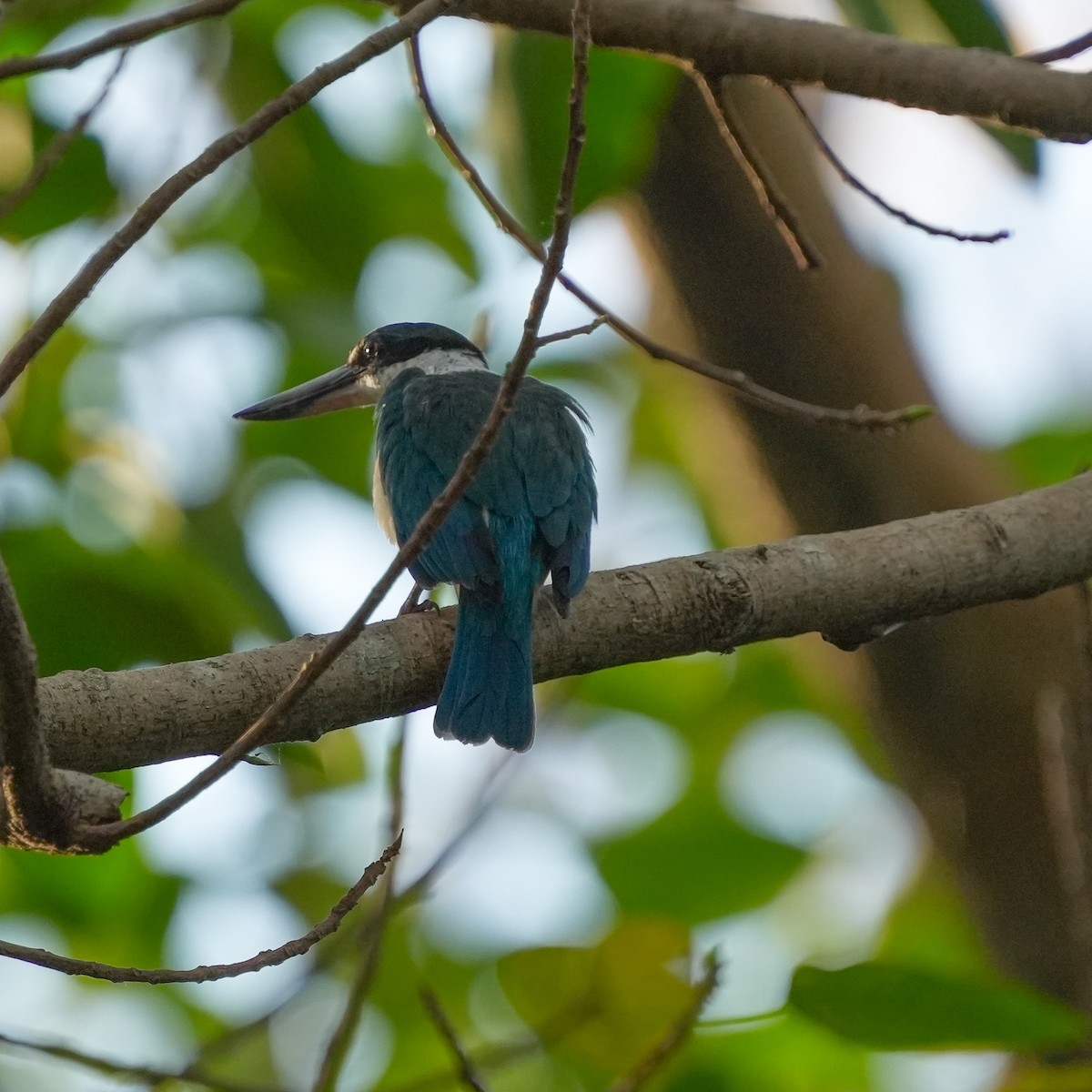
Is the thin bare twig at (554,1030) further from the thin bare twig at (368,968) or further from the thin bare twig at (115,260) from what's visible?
the thin bare twig at (115,260)

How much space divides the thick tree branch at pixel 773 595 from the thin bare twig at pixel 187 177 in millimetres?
574

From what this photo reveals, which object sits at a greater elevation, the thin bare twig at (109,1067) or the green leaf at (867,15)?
the green leaf at (867,15)

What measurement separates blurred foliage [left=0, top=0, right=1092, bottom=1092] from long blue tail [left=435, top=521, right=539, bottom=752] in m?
0.27

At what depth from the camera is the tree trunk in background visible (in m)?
3.54

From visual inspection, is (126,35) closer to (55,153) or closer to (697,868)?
(55,153)

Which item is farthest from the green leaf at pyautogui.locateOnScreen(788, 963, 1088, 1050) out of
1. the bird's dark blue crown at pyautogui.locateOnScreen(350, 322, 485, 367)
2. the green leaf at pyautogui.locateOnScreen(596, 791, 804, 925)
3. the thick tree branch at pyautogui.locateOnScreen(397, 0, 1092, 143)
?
the bird's dark blue crown at pyautogui.locateOnScreen(350, 322, 485, 367)

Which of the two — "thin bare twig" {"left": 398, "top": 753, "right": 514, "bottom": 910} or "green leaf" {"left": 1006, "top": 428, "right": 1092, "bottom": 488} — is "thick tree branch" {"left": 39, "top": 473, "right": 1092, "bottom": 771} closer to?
"thin bare twig" {"left": 398, "top": 753, "right": 514, "bottom": 910}

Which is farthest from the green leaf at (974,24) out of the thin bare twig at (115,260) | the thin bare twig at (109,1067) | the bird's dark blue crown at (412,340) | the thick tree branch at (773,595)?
the bird's dark blue crown at (412,340)

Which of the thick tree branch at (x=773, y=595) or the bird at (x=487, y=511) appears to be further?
the bird at (x=487, y=511)

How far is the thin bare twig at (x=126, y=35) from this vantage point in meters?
1.86

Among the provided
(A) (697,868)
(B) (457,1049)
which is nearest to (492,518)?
(A) (697,868)

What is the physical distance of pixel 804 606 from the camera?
2.22 m

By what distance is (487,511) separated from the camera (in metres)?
2.89

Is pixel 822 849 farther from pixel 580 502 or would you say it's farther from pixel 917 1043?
pixel 917 1043
